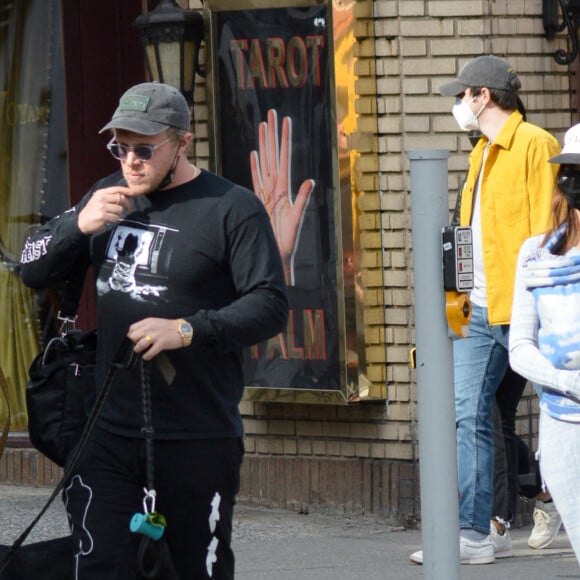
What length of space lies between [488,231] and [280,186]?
1.52 metres

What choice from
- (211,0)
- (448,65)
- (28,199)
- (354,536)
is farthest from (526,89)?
(28,199)

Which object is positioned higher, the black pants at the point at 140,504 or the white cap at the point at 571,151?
the white cap at the point at 571,151

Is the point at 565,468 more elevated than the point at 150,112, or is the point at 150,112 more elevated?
the point at 150,112

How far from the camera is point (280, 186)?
7875 millimetres

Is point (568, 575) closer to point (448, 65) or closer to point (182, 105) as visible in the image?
point (448, 65)

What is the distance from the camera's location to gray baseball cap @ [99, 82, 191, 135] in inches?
170

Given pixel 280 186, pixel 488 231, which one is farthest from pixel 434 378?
pixel 280 186

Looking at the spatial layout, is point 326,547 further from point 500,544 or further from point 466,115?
point 466,115

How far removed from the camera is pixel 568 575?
651 centimetres

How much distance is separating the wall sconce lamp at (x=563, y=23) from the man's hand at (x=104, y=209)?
397 centimetres

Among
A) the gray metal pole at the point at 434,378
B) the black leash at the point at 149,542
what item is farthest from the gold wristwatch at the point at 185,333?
the gray metal pole at the point at 434,378

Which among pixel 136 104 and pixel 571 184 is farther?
pixel 571 184

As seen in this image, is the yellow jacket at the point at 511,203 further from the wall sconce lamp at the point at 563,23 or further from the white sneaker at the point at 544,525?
the wall sconce lamp at the point at 563,23

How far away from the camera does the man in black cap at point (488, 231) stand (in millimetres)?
6598
